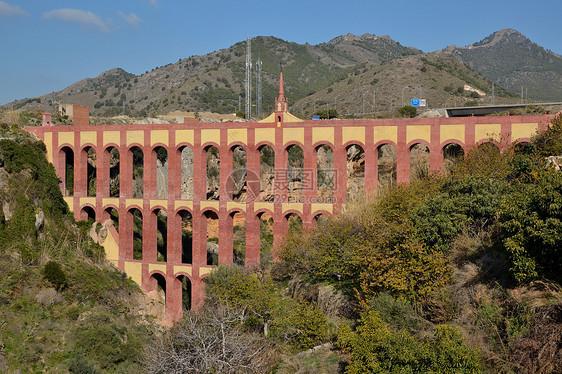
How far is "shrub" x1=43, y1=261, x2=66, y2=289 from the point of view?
26578mm

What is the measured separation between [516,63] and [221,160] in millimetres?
130520

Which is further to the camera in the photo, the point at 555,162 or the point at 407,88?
the point at 407,88

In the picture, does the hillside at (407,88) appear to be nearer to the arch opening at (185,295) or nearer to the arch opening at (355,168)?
the arch opening at (355,168)

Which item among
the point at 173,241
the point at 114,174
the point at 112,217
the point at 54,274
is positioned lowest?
the point at 54,274

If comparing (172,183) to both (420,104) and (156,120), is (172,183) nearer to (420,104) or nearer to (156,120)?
(156,120)

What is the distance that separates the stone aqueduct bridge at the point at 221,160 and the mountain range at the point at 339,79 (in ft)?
109

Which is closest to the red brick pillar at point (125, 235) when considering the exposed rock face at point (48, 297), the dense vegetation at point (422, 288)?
the exposed rock face at point (48, 297)

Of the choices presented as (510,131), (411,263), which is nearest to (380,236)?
(411,263)

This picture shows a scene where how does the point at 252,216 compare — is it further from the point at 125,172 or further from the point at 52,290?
the point at 52,290

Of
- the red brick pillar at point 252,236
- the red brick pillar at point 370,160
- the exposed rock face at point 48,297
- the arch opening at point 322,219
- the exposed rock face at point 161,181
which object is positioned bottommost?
the exposed rock face at point 48,297

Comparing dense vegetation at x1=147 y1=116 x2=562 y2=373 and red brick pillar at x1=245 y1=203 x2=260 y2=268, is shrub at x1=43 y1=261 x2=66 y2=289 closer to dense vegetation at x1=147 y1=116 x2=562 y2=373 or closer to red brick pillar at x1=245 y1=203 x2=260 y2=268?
dense vegetation at x1=147 y1=116 x2=562 y2=373

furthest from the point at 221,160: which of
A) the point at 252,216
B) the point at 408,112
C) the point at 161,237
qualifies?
the point at 408,112

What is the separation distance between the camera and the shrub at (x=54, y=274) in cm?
2658

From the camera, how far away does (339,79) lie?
108375 mm
